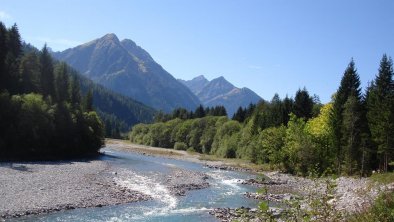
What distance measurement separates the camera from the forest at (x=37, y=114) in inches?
2886

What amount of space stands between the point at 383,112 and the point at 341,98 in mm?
12130

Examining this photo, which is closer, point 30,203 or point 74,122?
point 30,203

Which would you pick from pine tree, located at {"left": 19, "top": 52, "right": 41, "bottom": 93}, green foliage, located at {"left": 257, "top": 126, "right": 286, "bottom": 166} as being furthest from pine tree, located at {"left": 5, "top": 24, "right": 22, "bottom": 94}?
green foliage, located at {"left": 257, "top": 126, "right": 286, "bottom": 166}

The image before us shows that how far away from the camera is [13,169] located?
5525 centimetres

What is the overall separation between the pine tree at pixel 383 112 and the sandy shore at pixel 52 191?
34282mm

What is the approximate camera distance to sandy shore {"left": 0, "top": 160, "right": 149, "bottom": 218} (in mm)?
34844

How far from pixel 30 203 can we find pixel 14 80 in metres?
60.7

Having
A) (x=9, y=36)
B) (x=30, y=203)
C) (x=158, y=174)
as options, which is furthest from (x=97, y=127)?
(x=30, y=203)

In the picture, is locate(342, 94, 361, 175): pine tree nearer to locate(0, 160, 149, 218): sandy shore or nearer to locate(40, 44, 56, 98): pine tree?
locate(0, 160, 149, 218): sandy shore

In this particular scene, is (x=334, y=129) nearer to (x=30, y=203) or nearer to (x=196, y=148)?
(x=30, y=203)

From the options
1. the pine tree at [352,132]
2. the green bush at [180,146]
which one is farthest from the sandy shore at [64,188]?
the green bush at [180,146]

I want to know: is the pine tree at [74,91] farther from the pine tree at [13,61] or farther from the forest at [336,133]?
the forest at [336,133]

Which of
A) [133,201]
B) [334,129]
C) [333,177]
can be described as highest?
[334,129]

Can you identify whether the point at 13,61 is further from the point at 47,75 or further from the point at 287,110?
the point at 287,110
